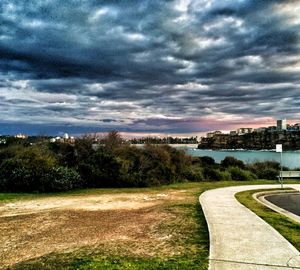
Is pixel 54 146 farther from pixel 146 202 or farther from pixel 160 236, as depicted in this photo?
pixel 160 236

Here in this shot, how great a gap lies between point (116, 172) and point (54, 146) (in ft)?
39.4

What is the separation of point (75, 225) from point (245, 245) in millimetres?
4900

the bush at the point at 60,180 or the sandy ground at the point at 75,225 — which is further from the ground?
the bush at the point at 60,180

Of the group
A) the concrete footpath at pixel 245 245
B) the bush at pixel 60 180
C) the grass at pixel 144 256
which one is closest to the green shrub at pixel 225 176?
the bush at pixel 60 180

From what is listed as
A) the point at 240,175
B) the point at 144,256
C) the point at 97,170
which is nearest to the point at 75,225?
the point at 144,256

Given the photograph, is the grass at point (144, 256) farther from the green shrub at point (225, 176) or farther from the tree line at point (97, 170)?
the green shrub at point (225, 176)

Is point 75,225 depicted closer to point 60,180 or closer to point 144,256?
point 144,256

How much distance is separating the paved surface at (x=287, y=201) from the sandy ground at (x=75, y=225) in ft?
13.7

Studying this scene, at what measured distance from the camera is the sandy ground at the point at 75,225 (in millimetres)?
7648

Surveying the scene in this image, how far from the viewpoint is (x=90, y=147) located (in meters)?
25.9

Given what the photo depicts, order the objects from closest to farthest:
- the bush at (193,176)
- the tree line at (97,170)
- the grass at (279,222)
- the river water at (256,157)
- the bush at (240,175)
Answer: the grass at (279,222) < the tree line at (97,170) < the bush at (193,176) < the bush at (240,175) < the river water at (256,157)

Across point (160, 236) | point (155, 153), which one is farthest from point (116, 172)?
point (160, 236)

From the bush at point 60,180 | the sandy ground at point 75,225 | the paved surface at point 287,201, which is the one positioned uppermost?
the bush at point 60,180

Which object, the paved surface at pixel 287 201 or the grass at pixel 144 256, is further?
the paved surface at pixel 287 201
